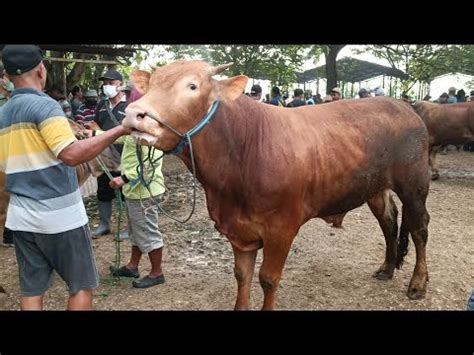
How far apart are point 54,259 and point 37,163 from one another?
0.61 meters

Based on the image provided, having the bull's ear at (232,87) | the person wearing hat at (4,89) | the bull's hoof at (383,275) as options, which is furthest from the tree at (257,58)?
the bull's ear at (232,87)

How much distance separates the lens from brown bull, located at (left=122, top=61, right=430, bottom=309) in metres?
2.91

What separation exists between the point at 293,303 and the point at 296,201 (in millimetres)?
1360

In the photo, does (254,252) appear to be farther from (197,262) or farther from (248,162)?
(197,262)

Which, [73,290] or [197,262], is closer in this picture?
[73,290]

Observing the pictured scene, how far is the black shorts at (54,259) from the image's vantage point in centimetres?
279

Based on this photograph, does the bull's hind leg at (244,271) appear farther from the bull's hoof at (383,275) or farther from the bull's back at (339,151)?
the bull's hoof at (383,275)

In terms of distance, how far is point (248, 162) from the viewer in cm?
329

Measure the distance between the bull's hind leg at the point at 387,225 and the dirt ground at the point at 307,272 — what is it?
0.13 meters

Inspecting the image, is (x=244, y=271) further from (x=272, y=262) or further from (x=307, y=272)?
(x=307, y=272)

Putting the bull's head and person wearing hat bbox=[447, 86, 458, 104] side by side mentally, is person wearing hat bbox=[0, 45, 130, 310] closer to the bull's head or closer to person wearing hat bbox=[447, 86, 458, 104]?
the bull's head

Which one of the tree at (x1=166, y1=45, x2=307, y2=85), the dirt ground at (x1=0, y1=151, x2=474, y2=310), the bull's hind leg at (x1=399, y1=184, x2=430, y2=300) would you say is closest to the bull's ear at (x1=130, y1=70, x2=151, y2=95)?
the dirt ground at (x1=0, y1=151, x2=474, y2=310)

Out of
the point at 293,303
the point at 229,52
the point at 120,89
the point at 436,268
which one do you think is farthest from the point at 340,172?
the point at 229,52

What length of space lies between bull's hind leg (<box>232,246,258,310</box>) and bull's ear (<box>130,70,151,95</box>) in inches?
55.9
